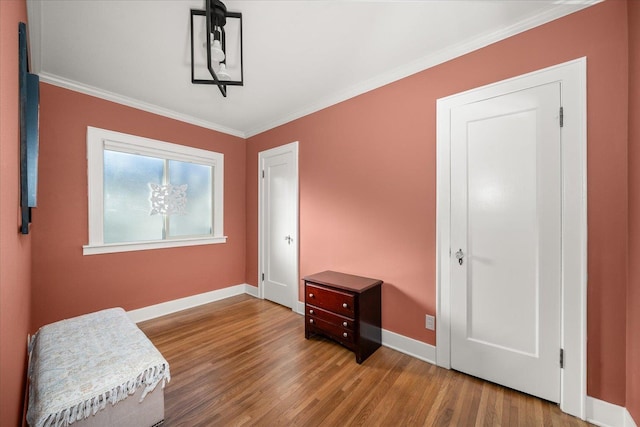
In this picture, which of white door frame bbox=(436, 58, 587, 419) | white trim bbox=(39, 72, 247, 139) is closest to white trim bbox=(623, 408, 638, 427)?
white door frame bbox=(436, 58, 587, 419)

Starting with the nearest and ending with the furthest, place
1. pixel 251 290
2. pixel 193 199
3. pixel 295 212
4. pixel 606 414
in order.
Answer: pixel 606 414 → pixel 295 212 → pixel 193 199 → pixel 251 290

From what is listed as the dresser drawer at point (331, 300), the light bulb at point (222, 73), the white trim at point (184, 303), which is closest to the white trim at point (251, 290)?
the white trim at point (184, 303)

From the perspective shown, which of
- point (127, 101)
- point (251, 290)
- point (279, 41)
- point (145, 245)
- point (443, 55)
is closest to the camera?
point (279, 41)

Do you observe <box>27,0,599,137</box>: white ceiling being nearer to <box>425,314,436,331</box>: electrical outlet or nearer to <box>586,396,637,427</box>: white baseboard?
<box>425,314,436,331</box>: electrical outlet

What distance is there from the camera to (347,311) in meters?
2.30

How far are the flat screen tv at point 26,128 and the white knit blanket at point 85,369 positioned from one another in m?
0.75

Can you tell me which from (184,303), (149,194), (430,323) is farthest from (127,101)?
(430,323)

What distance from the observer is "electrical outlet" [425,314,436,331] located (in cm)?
219

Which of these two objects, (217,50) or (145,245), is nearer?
(217,50)

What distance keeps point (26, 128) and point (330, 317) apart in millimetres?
2360

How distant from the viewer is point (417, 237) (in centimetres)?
228

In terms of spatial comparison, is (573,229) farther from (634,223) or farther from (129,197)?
(129,197)

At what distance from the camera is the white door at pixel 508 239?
1.70m

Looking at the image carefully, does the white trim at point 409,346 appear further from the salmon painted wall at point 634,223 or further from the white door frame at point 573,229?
the salmon painted wall at point 634,223
